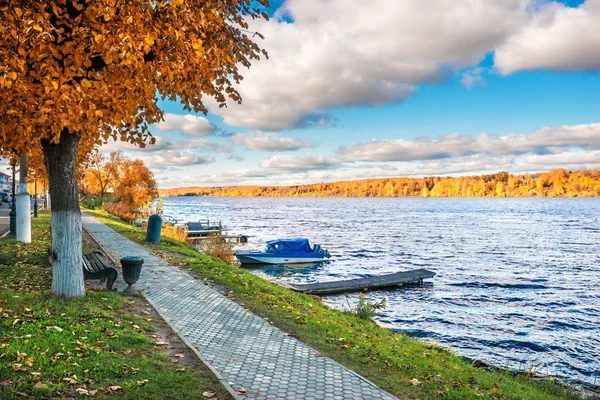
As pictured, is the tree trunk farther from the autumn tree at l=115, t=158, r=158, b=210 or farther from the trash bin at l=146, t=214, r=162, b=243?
the autumn tree at l=115, t=158, r=158, b=210

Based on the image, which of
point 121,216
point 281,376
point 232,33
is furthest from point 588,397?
point 121,216

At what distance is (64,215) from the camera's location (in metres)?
9.54

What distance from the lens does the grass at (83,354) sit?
577 centimetres

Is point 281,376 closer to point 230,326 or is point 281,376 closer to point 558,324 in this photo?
point 230,326

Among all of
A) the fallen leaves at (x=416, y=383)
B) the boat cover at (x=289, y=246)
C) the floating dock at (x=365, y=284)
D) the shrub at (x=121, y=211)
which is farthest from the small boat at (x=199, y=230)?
the fallen leaves at (x=416, y=383)

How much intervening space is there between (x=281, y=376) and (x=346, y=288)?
15.4m

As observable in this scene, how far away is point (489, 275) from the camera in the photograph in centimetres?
2714

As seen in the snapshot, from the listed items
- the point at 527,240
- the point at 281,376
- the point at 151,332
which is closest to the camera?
the point at 281,376

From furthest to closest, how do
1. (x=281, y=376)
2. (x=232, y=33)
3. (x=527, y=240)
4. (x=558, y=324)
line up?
(x=527, y=240)
(x=558, y=324)
(x=232, y=33)
(x=281, y=376)

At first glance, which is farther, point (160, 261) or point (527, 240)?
point (527, 240)

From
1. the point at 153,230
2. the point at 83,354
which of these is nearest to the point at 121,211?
the point at 153,230

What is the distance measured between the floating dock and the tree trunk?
475 inches

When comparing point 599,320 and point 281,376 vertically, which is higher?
point 281,376

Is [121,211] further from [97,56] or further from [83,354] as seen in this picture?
[83,354]
